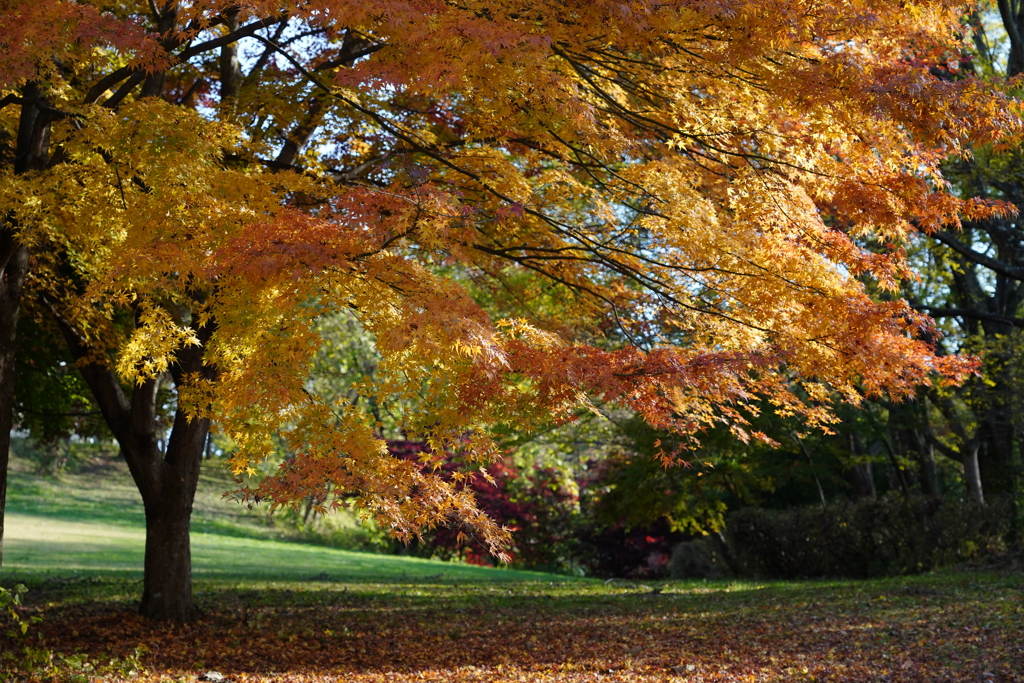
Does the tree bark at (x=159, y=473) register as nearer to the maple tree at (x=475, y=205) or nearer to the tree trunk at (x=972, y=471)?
the maple tree at (x=475, y=205)

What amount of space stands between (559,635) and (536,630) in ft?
1.43

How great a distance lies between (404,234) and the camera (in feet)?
17.6

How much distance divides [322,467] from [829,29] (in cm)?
478

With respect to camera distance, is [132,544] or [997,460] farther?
[132,544]

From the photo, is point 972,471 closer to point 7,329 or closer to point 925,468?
point 925,468

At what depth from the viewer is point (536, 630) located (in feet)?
29.7

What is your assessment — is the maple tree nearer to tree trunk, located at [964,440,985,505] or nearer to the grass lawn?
the grass lawn

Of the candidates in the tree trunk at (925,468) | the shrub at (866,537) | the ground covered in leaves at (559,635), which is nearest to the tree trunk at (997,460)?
the tree trunk at (925,468)

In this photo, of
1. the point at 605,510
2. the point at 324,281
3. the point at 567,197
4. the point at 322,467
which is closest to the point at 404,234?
the point at 324,281

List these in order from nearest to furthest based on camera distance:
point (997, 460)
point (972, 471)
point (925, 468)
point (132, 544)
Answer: point (972, 471) < point (997, 460) < point (925, 468) < point (132, 544)

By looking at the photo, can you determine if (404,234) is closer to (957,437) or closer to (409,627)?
(409,627)

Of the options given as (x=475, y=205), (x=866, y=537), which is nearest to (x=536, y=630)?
(x=475, y=205)

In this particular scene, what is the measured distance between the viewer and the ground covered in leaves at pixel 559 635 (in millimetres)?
6781

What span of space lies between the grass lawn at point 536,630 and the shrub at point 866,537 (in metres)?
1.03
